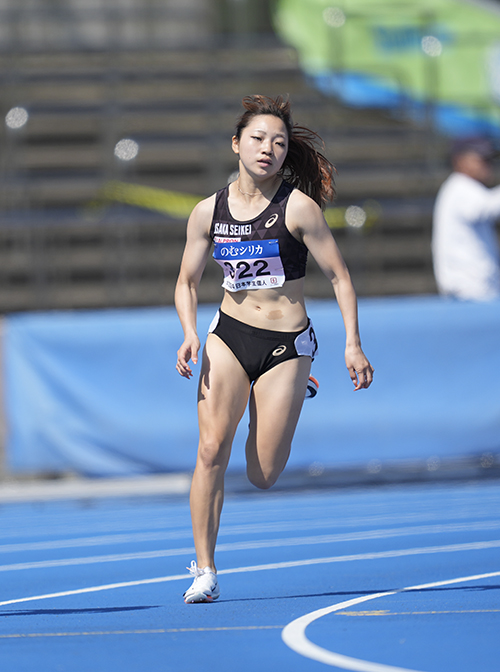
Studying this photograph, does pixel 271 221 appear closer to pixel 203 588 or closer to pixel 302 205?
pixel 302 205

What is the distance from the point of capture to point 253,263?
4.46 meters

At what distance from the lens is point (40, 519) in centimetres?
809

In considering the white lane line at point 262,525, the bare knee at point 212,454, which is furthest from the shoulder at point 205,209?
the white lane line at point 262,525

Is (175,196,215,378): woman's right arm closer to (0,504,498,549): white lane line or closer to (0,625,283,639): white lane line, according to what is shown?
(0,625,283,639): white lane line

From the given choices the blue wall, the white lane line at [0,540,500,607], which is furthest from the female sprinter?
the blue wall

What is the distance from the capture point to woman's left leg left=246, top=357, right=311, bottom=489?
14.6 feet

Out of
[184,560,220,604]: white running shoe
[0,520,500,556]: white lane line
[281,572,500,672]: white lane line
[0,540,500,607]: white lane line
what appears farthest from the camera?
[0,520,500,556]: white lane line

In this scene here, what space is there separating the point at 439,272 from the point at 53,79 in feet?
30.4

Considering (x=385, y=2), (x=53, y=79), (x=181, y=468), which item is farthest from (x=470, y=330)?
(x=53, y=79)

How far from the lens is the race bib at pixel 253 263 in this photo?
4.45m

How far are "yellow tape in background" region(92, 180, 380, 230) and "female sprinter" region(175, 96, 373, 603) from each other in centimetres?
917

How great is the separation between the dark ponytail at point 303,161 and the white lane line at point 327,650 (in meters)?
1.73

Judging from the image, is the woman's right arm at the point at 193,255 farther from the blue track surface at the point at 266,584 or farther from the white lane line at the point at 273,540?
the white lane line at the point at 273,540

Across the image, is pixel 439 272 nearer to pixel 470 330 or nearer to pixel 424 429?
pixel 470 330
